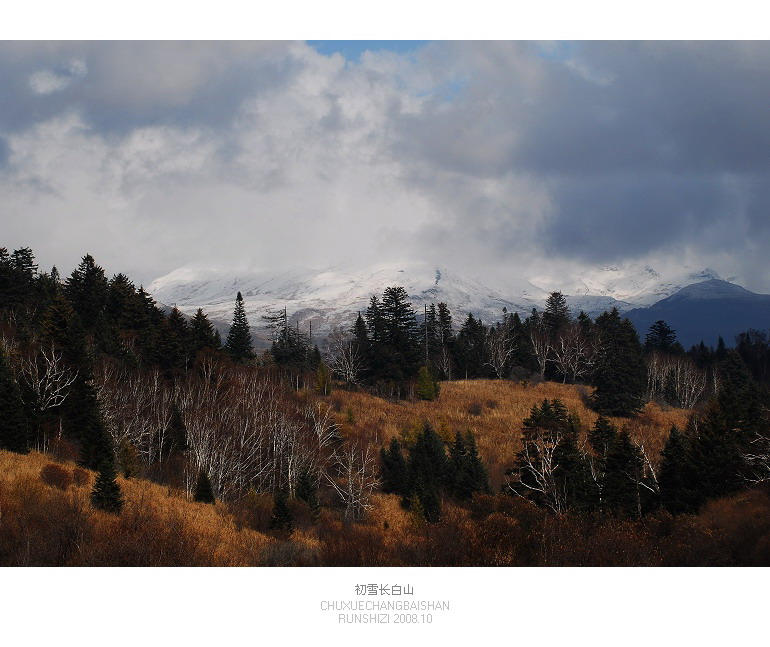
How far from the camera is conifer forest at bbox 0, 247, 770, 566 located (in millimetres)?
13047

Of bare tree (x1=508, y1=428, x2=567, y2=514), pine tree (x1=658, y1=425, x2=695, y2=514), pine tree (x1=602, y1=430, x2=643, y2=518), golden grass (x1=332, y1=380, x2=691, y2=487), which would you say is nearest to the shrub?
bare tree (x1=508, y1=428, x2=567, y2=514)

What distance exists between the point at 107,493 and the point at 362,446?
27880 millimetres

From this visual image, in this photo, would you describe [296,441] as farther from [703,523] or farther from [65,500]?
[703,523]

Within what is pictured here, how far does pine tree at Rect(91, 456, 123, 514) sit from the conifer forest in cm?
11

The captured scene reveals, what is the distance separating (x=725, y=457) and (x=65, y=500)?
2364cm

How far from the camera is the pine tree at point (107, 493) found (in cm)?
1753

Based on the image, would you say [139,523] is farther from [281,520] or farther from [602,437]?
[602,437]

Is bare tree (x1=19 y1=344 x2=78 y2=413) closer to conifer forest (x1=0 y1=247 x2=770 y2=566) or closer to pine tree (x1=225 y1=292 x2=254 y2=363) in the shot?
conifer forest (x1=0 y1=247 x2=770 y2=566)

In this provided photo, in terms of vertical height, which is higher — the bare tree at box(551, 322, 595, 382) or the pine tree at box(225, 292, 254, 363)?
the pine tree at box(225, 292, 254, 363)

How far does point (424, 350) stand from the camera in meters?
71.9

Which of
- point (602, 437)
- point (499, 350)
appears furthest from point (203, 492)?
point (499, 350)

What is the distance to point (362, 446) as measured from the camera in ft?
147

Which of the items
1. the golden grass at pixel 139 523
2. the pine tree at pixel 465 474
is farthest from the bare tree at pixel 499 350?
the golden grass at pixel 139 523
